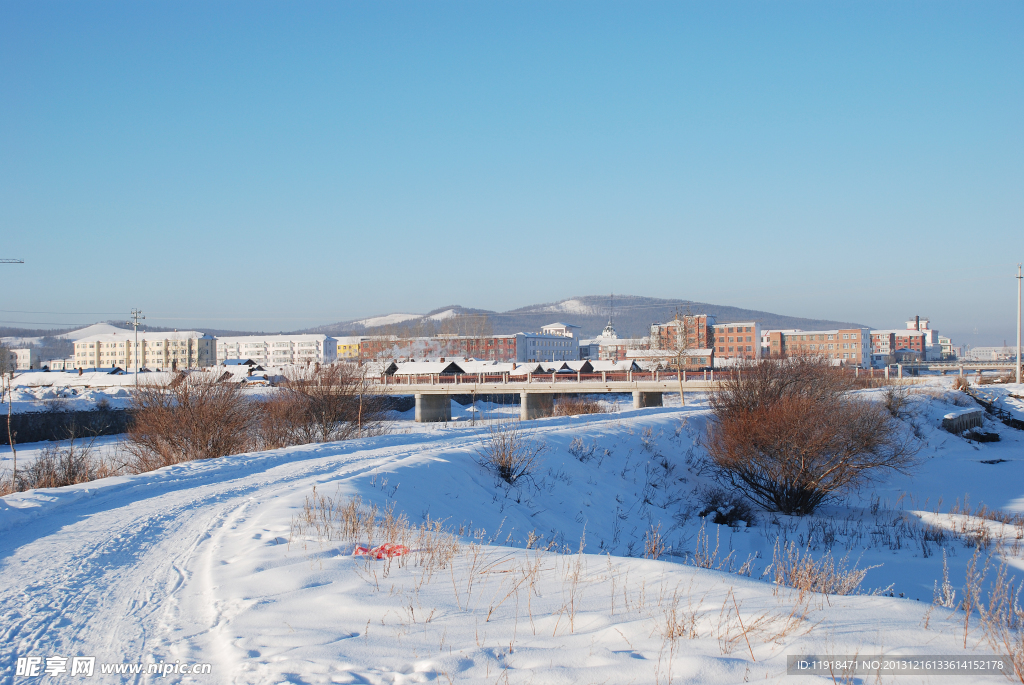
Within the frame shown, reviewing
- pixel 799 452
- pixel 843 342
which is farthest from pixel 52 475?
pixel 843 342

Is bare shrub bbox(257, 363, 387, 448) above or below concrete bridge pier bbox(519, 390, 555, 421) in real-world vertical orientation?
above

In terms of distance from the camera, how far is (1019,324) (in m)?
72.6

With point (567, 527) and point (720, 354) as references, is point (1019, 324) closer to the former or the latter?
point (567, 527)

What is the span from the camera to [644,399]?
2350 inches

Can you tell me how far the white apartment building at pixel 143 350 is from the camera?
186250 millimetres

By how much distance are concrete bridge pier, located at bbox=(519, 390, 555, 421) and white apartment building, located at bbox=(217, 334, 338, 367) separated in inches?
5379

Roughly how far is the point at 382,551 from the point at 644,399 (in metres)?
53.5

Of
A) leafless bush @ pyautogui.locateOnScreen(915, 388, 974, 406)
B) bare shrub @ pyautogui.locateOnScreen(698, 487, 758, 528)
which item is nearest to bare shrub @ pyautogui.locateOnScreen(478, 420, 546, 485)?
bare shrub @ pyautogui.locateOnScreen(698, 487, 758, 528)

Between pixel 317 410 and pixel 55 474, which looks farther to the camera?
pixel 317 410

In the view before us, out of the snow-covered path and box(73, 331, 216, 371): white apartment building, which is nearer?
the snow-covered path

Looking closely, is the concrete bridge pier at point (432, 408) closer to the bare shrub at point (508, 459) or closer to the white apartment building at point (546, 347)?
the bare shrub at point (508, 459)

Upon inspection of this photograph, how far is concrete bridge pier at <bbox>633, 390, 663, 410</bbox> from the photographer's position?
5838 cm

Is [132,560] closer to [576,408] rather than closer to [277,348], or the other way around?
[576,408]

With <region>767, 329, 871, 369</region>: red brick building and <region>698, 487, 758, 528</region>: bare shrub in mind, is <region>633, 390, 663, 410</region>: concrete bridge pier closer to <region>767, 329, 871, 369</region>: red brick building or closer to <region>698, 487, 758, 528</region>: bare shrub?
<region>698, 487, 758, 528</region>: bare shrub
